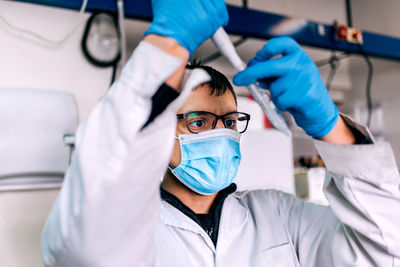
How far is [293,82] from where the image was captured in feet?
2.29

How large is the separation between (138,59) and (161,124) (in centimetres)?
12

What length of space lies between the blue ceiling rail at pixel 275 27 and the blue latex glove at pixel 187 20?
738 millimetres

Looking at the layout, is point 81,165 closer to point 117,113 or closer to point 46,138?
point 117,113

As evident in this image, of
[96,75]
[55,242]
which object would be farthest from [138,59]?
[96,75]

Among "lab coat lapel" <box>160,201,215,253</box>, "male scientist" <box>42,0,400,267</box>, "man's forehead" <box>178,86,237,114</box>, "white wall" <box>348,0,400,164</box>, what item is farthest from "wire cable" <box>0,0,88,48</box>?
"white wall" <box>348,0,400,164</box>

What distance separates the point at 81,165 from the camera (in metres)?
0.51

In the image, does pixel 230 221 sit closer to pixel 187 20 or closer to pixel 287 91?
pixel 287 91

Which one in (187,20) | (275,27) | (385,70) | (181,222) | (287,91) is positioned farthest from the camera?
(385,70)

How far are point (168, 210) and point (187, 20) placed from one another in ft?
1.74

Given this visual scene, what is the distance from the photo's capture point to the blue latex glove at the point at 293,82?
2.30 feet

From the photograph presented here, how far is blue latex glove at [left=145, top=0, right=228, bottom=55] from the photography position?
594 mm

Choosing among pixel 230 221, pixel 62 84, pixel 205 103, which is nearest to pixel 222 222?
pixel 230 221

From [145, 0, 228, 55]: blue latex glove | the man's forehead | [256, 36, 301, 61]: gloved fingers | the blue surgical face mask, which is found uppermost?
[145, 0, 228, 55]: blue latex glove

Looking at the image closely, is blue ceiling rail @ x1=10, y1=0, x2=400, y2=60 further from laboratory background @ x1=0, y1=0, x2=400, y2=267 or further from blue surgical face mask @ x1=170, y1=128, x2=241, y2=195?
blue surgical face mask @ x1=170, y1=128, x2=241, y2=195
